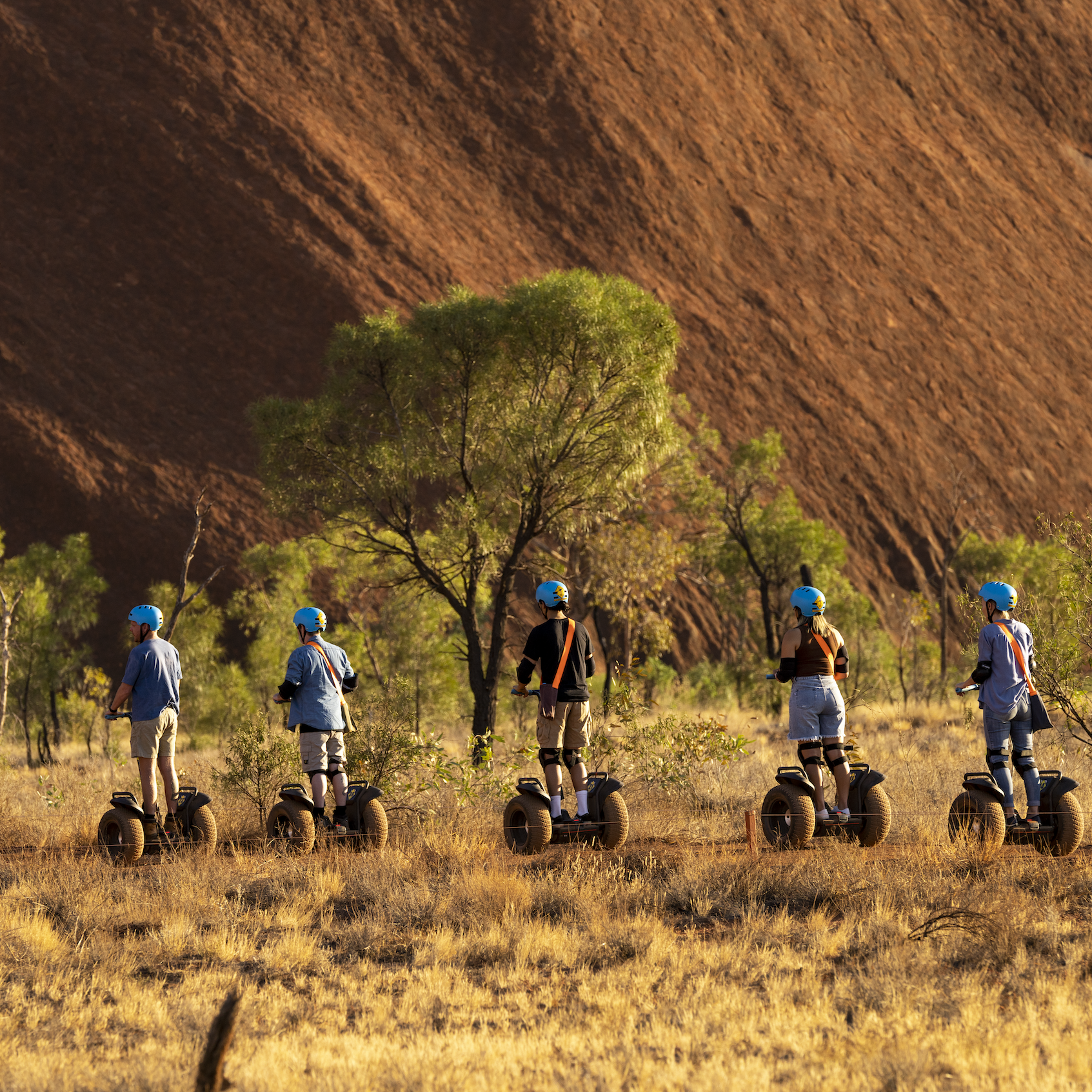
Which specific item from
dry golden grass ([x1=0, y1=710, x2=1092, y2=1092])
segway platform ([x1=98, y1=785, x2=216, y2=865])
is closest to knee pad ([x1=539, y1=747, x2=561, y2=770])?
dry golden grass ([x1=0, y1=710, x2=1092, y2=1092])

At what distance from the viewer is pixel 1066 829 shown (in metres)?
8.45

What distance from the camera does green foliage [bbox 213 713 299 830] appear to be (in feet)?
36.9

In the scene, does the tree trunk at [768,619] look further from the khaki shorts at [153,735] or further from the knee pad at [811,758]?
the khaki shorts at [153,735]

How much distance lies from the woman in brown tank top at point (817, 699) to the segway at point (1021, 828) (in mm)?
869

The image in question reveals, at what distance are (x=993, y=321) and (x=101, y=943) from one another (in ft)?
164

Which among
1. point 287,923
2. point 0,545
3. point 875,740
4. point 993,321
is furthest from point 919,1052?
point 993,321

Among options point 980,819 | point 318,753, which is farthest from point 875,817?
point 318,753

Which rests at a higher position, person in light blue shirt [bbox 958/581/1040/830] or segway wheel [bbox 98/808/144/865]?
person in light blue shirt [bbox 958/581/1040/830]

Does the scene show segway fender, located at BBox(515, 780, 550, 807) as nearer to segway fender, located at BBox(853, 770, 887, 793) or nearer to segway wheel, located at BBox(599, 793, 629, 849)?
segway wheel, located at BBox(599, 793, 629, 849)

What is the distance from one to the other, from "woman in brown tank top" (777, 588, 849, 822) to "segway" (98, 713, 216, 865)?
15.5 feet

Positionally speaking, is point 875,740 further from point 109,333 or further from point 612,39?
point 612,39

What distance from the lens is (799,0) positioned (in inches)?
2180

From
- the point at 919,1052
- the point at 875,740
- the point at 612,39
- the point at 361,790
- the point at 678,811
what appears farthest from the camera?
the point at 612,39

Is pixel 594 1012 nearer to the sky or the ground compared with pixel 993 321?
nearer to the ground
